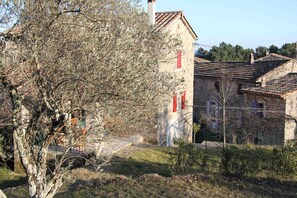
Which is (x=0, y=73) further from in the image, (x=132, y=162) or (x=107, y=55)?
(x=132, y=162)

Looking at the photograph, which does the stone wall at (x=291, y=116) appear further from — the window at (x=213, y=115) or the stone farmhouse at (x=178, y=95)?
the stone farmhouse at (x=178, y=95)

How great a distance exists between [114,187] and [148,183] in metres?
0.97

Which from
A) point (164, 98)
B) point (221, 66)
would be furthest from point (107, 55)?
point (221, 66)

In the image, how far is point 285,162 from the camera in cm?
1022

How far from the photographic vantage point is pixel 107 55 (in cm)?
496

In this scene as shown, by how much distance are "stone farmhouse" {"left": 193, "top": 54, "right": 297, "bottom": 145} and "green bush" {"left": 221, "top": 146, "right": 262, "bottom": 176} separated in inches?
343

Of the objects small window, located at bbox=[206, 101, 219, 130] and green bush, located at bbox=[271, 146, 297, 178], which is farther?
small window, located at bbox=[206, 101, 219, 130]

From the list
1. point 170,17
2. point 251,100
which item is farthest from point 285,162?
point 251,100

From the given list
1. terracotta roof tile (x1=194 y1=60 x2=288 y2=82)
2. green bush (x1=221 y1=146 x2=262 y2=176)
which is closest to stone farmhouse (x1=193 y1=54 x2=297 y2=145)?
terracotta roof tile (x1=194 y1=60 x2=288 y2=82)

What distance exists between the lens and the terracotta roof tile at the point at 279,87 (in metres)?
21.2

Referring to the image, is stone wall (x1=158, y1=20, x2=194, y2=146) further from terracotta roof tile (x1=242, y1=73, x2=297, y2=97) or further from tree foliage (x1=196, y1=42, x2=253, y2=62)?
tree foliage (x1=196, y1=42, x2=253, y2=62)

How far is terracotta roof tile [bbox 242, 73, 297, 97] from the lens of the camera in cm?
2123

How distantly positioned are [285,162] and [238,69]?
676 inches

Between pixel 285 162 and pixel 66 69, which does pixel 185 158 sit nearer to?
pixel 285 162
